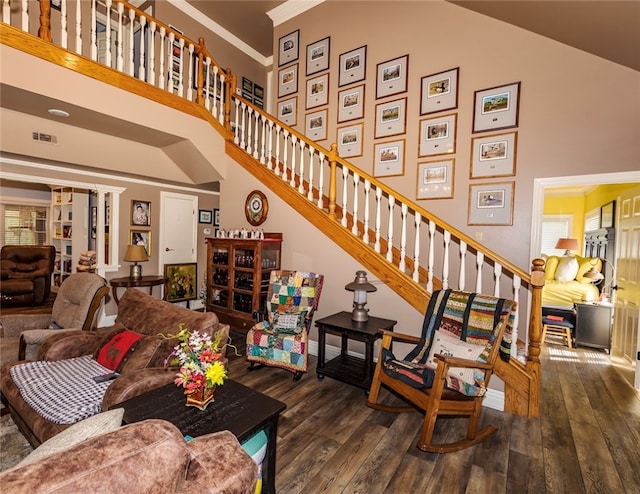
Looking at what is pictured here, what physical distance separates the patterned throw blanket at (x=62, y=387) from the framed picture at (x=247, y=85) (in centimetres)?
556

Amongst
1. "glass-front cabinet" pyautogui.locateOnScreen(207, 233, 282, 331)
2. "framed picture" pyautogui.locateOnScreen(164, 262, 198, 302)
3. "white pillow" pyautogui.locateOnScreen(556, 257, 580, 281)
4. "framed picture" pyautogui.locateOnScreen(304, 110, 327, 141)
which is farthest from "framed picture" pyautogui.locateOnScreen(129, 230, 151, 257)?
"white pillow" pyautogui.locateOnScreen(556, 257, 580, 281)

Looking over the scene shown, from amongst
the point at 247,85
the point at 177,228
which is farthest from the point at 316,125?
the point at 177,228

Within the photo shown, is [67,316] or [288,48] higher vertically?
[288,48]

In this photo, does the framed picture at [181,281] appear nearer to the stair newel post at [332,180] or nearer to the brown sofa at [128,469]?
the stair newel post at [332,180]

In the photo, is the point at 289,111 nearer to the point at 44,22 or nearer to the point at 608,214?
the point at 44,22

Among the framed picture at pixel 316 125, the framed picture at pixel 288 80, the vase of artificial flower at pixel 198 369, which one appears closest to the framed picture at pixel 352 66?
the framed picture at pixel 316 125

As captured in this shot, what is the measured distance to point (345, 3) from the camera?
4605 millimetres

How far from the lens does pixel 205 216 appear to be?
601 cm

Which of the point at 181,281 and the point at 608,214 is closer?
the point at 608,214

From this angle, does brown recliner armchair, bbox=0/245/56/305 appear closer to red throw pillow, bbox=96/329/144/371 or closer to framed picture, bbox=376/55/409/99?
red throw pillow, bbox=96/329/144/371

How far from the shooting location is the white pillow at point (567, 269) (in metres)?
5.55

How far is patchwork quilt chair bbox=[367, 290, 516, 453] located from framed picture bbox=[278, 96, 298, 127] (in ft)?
12.7

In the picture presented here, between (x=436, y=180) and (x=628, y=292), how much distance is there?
91.8 inches

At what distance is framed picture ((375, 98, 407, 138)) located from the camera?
417 cm
